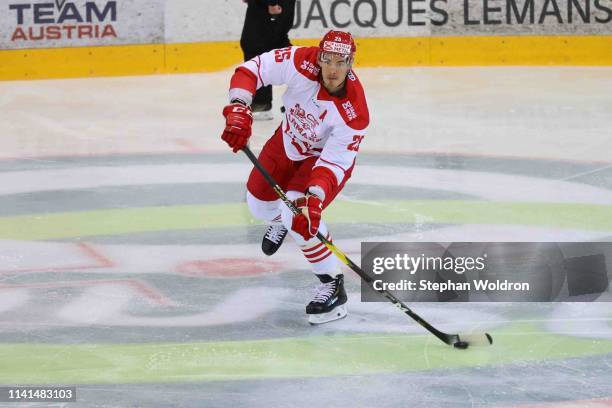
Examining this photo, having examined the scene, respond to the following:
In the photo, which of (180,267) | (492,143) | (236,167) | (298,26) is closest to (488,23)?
(298,26)

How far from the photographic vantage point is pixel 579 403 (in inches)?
134

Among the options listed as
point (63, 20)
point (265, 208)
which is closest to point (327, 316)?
point (265, 208)

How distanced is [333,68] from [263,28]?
4.09m

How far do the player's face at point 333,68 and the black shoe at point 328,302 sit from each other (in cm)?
69

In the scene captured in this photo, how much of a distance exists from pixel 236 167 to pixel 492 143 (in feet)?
5.41

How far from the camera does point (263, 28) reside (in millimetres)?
8125

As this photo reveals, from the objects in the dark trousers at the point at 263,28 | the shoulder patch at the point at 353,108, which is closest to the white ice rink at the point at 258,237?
the dark trousers at the point at 263,28

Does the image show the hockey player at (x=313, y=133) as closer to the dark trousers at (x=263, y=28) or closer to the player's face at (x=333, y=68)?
the player's face at (x=333, y=68)

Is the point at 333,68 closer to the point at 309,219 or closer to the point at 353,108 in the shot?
the point at 353,108

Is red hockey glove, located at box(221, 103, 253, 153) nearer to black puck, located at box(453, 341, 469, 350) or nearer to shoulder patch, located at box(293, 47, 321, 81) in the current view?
shoulder patch, located at box(293, 47, 321, 81)

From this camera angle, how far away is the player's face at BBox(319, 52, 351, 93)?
161 inches

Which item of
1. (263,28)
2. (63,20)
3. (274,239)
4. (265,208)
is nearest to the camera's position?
(265,208)

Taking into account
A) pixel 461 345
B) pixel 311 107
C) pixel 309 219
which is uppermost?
pixel 311 107

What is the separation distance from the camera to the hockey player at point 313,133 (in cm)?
410
